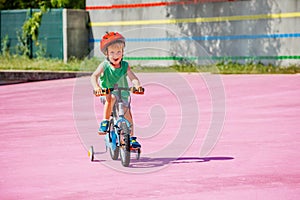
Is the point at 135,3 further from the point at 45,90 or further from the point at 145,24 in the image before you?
the point at 45,90

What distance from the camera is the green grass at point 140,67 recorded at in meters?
23.2

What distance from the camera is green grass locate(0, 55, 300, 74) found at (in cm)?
2319

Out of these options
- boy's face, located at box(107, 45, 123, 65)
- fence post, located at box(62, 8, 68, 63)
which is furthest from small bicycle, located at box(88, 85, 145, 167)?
fence post, located at box(62, 8, 68, 63)

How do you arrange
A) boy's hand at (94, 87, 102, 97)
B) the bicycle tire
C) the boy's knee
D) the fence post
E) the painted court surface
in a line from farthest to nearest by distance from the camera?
1. the fence post
2. the bicycle tire
3. the boy's knee
4. boy's hand at (94, 87, 102, 97)
5. the painted court surface

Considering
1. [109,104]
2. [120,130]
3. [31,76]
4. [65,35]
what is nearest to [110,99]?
[109,104]

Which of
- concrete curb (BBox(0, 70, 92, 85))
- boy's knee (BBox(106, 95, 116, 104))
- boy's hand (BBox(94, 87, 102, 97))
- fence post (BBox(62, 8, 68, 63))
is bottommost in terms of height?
concrete curb (BBox(0, 70, 92, 85))

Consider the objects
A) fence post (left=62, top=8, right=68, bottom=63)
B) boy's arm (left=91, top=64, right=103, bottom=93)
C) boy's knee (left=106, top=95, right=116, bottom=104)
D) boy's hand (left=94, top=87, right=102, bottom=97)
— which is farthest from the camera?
fence post (left=62, top=8, right=68, bottom=63)

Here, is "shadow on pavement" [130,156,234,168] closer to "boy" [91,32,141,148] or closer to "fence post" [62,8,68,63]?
"boy" [91,32,141,148]

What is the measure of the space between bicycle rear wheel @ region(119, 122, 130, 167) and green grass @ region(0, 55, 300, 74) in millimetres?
12419

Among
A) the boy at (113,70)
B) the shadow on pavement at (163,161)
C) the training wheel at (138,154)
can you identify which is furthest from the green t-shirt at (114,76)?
the shadow on pavement at (163,161)

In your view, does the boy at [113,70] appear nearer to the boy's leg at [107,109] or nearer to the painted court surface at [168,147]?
the boy's leg at [107,109]

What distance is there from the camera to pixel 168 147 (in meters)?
9.92

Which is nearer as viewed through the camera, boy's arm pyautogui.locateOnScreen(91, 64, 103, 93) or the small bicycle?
the small bicycle

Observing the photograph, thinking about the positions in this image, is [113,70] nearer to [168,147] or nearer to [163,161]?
[163,161]
